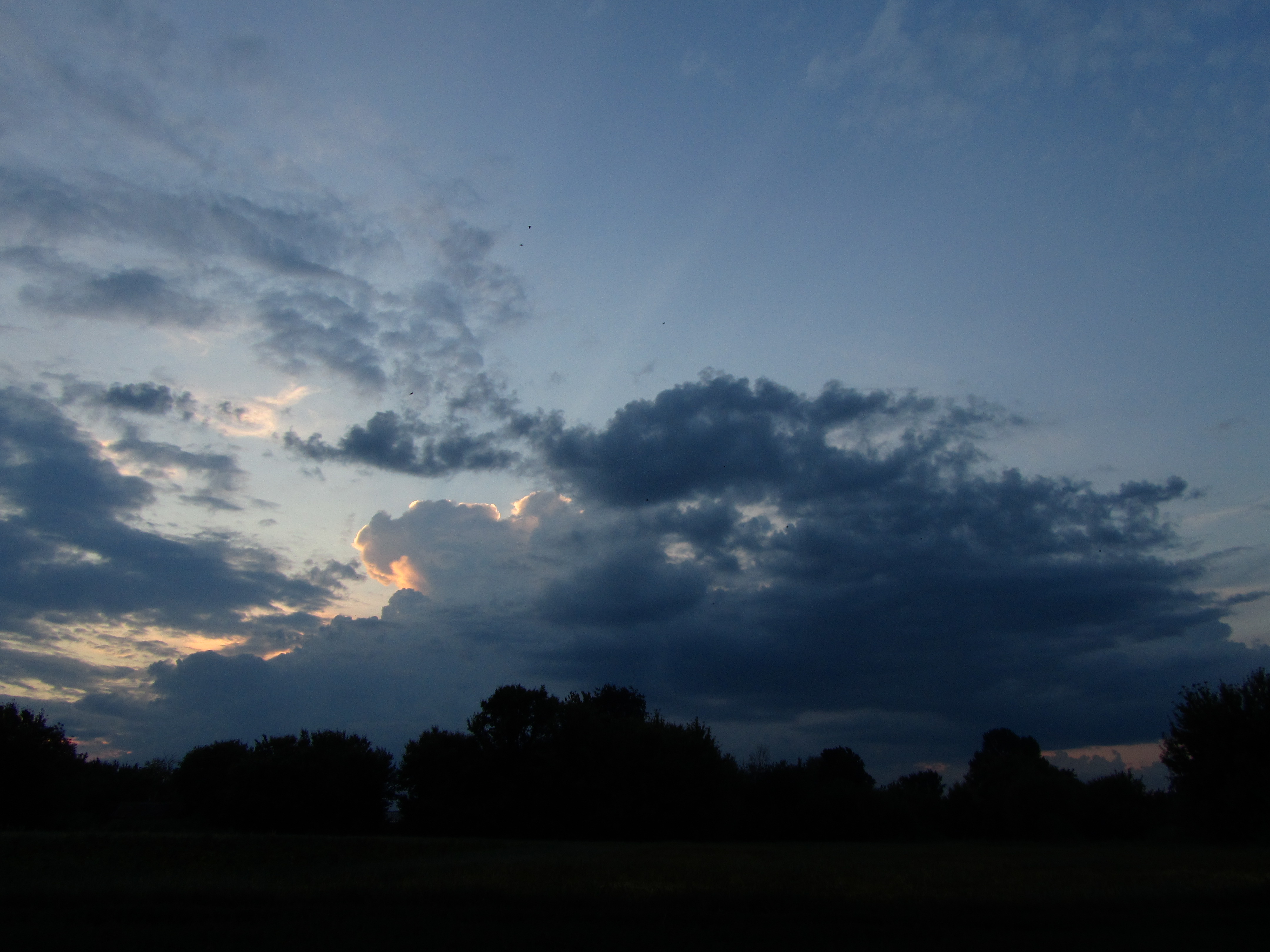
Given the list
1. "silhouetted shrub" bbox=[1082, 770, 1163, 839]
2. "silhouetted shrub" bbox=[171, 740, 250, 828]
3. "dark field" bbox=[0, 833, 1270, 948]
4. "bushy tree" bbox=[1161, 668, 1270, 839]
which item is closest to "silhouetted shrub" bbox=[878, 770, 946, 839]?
"silhouetted shrub" bbox=[1082, 770, 1163, 839]

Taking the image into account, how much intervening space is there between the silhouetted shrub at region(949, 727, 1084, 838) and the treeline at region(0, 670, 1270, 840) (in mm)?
132

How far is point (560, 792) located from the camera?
2397 inches

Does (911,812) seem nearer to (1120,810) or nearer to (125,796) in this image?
(1120,810)

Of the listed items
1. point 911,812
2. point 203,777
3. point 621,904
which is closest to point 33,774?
point 203,777

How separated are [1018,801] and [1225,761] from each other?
96.7 feet

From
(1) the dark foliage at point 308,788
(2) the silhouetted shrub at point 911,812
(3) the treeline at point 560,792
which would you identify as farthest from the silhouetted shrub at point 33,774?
(2) the silhouetted shrub at point 911,812

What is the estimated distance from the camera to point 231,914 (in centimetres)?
1762

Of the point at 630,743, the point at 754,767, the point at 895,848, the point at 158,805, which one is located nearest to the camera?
the point at 895,848

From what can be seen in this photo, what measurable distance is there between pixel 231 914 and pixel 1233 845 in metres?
47.7

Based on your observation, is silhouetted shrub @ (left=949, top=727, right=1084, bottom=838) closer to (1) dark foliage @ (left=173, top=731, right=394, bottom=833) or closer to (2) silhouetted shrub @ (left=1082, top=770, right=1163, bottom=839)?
(2) silhouetted shrub @ (left=1082, top=770, right=1163, bottom=839)

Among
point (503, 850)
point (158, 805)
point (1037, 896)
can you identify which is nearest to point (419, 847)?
point (503, 850)

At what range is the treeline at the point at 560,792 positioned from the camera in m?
58.9

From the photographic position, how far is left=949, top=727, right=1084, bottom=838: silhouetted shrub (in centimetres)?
6712

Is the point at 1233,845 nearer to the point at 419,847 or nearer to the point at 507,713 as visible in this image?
the point at 419,847
